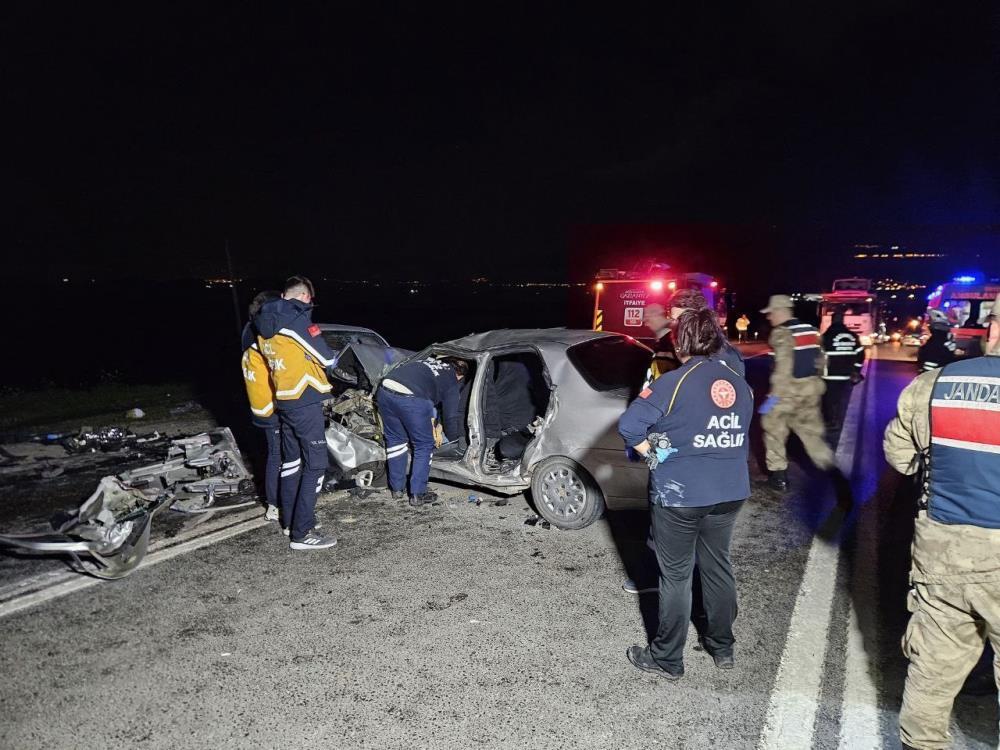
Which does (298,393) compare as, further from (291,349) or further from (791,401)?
(791,401)

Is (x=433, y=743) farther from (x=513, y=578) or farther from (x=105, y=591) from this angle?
(x=105, y=591)

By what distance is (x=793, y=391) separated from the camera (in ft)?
18.8

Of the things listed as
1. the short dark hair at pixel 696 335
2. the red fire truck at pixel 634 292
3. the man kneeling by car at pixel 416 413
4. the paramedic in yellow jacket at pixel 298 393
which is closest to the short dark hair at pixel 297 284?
the paramedic in yellow jacket at pixel 298 393

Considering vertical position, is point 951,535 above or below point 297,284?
below

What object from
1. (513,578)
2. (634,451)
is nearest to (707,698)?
(634,451)

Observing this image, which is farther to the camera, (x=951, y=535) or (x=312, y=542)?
(x=312, y=542)

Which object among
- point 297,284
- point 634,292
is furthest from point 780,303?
point 634,292

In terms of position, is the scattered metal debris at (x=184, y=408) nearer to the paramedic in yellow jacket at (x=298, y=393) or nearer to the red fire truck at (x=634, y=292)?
the paramedic in yellow jacket at (x=298, y=393)

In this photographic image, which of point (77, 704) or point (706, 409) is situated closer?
point (706, 409)

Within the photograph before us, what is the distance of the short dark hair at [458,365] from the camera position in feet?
19.5

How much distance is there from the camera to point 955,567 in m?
2.21

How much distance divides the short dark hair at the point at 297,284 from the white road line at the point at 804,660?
3.92 metres

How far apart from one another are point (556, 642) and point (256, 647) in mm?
1652

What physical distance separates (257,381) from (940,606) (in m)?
4.53
